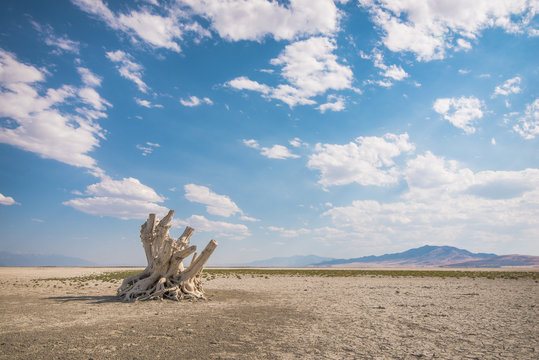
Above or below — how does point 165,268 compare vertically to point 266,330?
above

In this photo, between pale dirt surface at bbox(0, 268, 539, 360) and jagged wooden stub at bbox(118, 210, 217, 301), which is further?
jagged wooden stub at bbox(118, 210, 217, 301)

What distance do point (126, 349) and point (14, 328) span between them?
5300 millimetres

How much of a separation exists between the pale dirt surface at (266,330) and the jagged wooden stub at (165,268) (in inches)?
47.7

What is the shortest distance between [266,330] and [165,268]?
32.0ft

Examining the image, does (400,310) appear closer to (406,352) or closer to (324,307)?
(324,307)

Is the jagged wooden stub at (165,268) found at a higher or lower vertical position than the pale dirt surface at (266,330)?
higher

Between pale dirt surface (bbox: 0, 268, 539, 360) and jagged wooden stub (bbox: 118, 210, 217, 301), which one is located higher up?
jagged wooden stub (bbox: 118, 210, 217, 301)

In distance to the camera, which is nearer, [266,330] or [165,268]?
[266,330]

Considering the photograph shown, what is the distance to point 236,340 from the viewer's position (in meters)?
9.20

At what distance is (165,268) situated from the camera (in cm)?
1828

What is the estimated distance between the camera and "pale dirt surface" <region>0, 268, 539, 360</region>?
320 inches

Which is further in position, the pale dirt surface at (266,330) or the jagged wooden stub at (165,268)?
the jagged wooden stub at (165,268)

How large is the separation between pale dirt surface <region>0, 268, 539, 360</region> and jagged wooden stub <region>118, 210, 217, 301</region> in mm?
1211

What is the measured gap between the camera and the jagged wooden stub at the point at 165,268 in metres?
17.5
